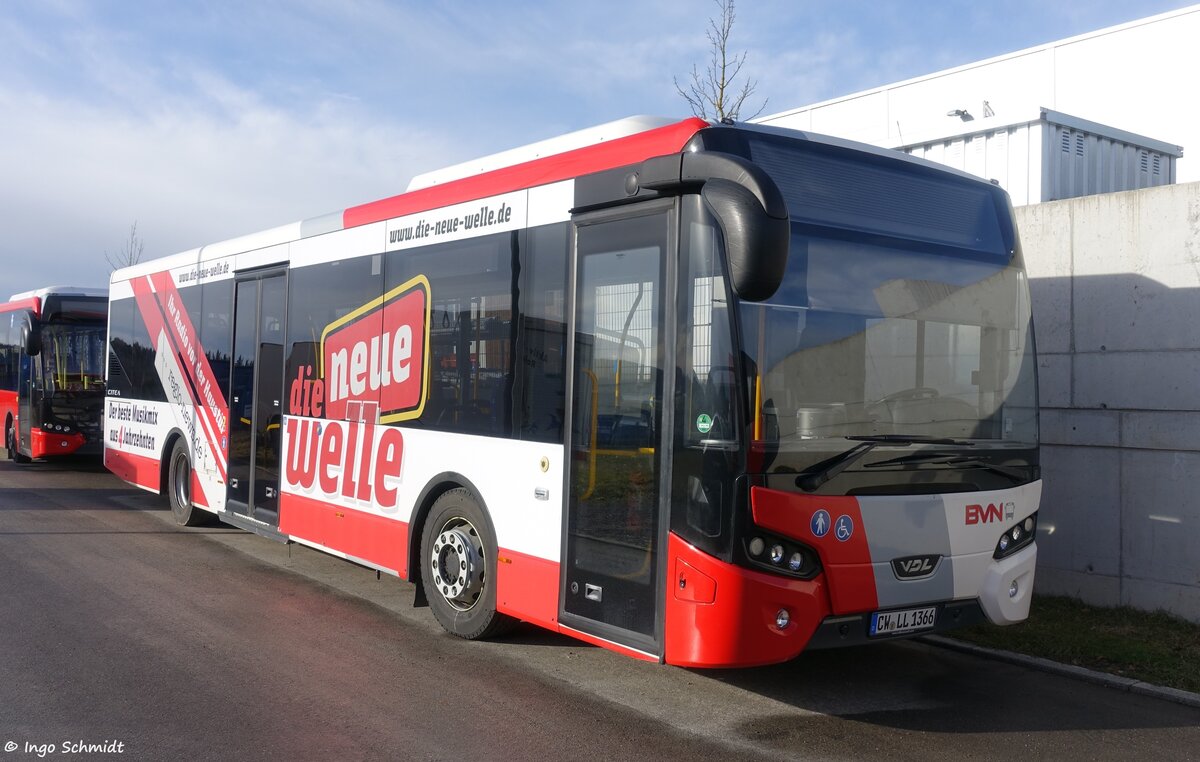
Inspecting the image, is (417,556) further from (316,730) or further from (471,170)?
(471,170)

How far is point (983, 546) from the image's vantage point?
607 cm

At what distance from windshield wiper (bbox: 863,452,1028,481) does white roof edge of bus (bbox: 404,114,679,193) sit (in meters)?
A: 2.37

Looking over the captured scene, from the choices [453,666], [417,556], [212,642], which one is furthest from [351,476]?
[453,666]

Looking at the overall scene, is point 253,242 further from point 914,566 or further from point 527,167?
point 914,566

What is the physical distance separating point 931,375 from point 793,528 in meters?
1.34

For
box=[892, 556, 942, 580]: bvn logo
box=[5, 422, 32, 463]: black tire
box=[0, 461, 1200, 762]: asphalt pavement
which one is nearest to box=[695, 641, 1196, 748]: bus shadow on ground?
box=[0, 461, 1200, 762]: asphalt pavement

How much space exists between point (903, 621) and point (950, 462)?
0.94 m

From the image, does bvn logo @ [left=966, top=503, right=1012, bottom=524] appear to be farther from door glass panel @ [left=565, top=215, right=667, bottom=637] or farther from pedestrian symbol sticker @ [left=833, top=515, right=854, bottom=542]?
door glass panel @ [left=565, top=215, right=667, bottom=637]

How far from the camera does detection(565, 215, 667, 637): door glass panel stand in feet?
18.9

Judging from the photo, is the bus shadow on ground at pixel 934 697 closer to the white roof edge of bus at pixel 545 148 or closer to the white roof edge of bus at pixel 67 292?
the white roof edge of bus at pixel 545 148

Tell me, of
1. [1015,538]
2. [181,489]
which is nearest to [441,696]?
[1015,538]

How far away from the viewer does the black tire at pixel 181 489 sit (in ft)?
40.4

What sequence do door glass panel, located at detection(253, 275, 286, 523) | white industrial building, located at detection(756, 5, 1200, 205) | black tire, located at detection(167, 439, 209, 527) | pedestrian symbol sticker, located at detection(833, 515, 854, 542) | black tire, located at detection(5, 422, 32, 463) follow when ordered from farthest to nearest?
black tire, located at detection(5, 422, 32, 463) → white industrial building, located at detection(756, 5, 1200, 205) → black tire, located at detection(167, 439, 209, 527) → door glass panel, located at detection(253, 275, 286, 523) → pedestrian symbol sticker, located at detection(833, 515, 854, 542)

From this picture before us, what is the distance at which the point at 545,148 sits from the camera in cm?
718
